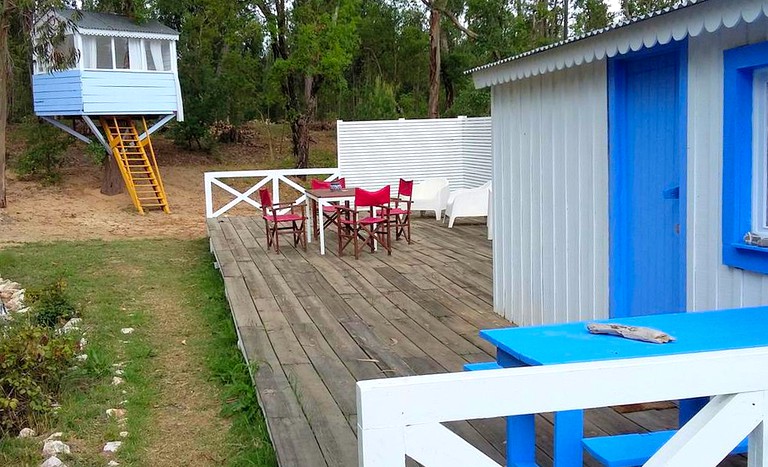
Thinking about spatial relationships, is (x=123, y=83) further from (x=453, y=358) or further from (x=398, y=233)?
(x=453, y=358)

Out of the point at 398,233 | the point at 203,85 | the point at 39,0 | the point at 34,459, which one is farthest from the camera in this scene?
the point at 203,85

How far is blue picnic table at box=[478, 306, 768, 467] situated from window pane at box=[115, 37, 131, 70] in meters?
16.7

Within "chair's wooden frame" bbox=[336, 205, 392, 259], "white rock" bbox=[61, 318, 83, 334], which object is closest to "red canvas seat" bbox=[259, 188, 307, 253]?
"chair's wooden frame" bbox=[336, 205, 392, 259]

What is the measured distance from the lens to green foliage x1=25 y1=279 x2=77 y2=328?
6.97 metres

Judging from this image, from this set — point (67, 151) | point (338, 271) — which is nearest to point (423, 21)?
point (67, 151)

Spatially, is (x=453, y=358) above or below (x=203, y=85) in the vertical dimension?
below

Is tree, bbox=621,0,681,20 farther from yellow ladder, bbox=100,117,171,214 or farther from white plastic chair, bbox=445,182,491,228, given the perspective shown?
white plastic chair, bbox=445,182,491,228

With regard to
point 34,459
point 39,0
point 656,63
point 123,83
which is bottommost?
point 34,459

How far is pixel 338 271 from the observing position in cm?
812

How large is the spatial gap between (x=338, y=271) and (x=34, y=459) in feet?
14.2

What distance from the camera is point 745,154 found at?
346cm

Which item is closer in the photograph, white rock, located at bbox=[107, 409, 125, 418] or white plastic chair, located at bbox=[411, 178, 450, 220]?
white rock, located at bbox=[107, 409, 125, 418]

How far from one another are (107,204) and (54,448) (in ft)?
47.1

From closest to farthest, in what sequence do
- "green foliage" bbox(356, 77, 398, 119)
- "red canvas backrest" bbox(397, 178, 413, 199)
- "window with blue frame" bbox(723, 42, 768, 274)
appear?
1. "window with blue frame" bbox(723, 42, 768, 274)
2. "red canvas backrest" bbox(397, 178, 413, 199)
3. "green foliage" bbox(356, 77, 398, 119)
